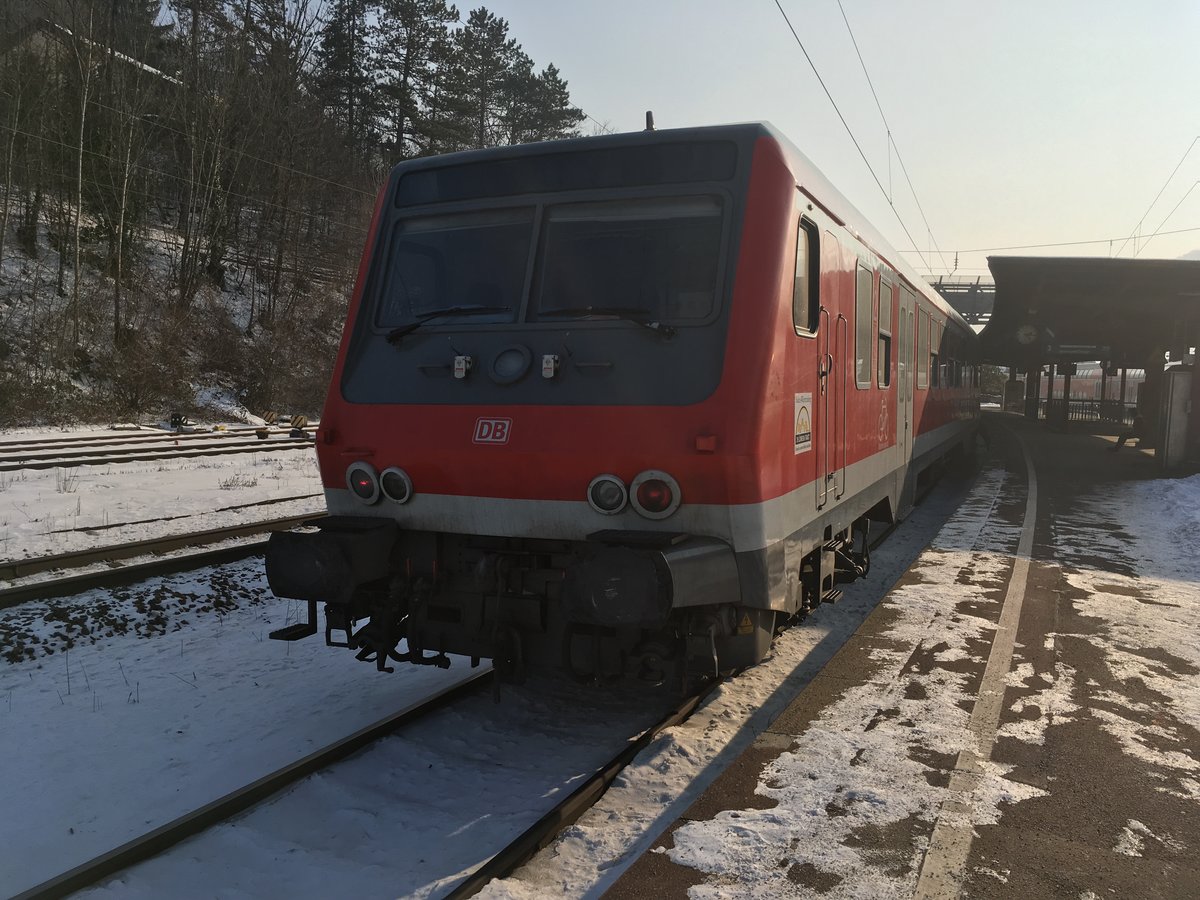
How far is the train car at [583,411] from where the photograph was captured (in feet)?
14.0

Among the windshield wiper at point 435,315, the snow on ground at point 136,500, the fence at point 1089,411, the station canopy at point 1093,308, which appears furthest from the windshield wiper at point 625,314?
the fence at point 1089,411

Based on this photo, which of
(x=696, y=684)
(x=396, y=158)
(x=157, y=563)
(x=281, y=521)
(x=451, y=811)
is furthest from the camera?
(x=396, y=158)

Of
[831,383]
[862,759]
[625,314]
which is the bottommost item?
[862,759]

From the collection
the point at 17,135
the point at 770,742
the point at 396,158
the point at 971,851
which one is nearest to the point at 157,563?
the point at 770,742

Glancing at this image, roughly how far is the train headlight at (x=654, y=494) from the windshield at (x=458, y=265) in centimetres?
123

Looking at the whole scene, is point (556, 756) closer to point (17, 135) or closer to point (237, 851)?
point (237, 851)

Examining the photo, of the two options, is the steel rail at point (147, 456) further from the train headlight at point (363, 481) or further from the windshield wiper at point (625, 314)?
the windshield wiper at point (625, 314)

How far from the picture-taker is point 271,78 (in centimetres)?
3166

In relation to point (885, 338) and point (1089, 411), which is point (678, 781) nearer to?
point (885, 338)

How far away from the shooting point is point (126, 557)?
8.71 metres

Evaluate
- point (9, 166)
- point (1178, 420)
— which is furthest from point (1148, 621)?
point (9, 166)

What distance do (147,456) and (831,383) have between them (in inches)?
557

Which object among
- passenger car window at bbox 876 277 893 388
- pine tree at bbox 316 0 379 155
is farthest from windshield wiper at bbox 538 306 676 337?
pine tree at bbox 316 0 379 155

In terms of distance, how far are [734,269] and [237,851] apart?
3.48 metres
